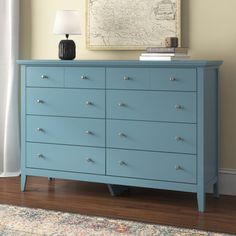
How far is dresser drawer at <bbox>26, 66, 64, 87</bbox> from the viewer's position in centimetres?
405

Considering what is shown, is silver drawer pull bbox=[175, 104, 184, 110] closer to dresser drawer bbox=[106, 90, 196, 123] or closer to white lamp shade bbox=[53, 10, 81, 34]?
dresser drawer bbox=[106, 90, 196, 123]

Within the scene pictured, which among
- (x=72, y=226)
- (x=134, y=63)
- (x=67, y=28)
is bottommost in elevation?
(x=72, y=226)

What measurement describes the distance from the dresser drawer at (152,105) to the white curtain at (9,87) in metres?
1.14

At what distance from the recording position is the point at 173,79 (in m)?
3.68

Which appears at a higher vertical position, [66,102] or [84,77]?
[84,77]

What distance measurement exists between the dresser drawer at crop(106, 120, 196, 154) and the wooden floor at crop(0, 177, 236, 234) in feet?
1.27

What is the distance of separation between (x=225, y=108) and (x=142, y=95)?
2.23 feet

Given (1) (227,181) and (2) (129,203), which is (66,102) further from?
(1) (227,181)

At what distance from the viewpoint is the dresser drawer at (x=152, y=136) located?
12.1ft

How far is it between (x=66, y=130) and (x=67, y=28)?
2.46 ft

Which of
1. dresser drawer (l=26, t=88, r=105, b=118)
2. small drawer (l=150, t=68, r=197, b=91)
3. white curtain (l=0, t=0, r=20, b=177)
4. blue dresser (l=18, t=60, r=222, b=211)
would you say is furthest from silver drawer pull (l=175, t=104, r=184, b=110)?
white curtain (l=0, t=0, r=20, b=177)

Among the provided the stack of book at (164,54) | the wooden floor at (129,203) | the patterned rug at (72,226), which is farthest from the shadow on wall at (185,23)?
the patterned rug at (72,226)

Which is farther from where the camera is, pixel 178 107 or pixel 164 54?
pixel 164 54

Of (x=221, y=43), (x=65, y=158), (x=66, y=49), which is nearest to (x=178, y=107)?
(x=221, y=43)
